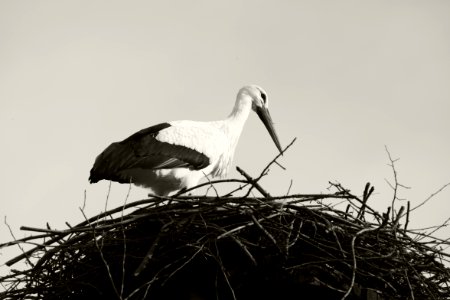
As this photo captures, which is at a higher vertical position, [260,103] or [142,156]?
[260,103]

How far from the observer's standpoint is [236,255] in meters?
3.82

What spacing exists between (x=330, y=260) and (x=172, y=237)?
802mm

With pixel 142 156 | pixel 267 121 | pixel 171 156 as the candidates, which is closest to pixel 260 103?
pixel 267 121

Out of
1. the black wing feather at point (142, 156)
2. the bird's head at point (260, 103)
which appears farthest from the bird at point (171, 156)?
the bird's head at point (260, 103)

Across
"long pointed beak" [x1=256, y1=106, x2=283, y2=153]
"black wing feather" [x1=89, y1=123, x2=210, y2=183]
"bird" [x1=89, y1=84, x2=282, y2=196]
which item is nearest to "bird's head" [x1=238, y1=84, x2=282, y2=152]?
"long pointed beak" [x1=256, y1=106, x2=283, y2=153]

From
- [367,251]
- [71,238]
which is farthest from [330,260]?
[71,238]

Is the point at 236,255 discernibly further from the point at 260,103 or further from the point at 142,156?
the point at 260,103

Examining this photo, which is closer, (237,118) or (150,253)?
(150,253)

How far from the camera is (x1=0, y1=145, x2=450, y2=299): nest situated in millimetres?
3721

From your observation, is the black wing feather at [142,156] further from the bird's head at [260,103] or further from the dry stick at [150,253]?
the dry stick at [150,253]

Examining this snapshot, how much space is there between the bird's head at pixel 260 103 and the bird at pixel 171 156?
45cm

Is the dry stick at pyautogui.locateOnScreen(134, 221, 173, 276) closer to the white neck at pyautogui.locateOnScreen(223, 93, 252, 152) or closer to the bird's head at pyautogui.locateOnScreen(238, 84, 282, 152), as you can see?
the white neck at pyautogui.locateOnScreen(223, 93, 252, 152)

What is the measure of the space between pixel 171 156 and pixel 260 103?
1428 millimetres

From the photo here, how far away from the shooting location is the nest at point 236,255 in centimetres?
372
